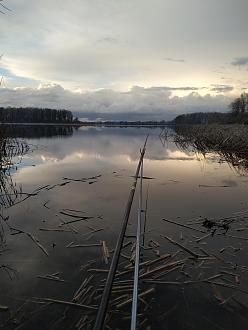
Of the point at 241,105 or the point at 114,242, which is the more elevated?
the point at 241,105

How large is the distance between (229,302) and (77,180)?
33.2 ft

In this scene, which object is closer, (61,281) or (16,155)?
(61,281)

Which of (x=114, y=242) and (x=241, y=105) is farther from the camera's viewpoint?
(x=241, y=105)

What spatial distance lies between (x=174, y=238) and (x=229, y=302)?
2571 millimetres

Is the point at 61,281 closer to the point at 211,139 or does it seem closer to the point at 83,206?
the point at 83,206

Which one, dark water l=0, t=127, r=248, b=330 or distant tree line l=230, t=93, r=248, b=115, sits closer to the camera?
dark water l=0, t=127, r=248, b=330

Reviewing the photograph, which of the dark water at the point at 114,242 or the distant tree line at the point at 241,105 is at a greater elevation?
the distant tree line at the point at 241,105

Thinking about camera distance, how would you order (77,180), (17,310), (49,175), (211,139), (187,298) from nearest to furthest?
(17,310), (187,298), (77,180), (49,175), (211,139)

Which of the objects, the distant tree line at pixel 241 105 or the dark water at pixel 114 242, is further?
the distant tree line at pixel 241 105

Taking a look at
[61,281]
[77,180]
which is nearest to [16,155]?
[77,180]

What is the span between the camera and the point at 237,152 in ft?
79.6

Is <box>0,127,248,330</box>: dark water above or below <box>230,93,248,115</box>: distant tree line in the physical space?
below

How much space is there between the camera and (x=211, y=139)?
1314 inches

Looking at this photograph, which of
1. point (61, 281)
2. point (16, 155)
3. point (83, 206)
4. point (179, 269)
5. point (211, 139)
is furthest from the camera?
point (211, 139)
